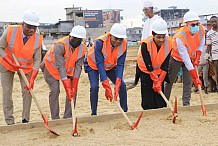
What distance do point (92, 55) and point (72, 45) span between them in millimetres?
445

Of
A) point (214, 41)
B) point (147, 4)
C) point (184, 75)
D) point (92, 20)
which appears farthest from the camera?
point (92, 20)

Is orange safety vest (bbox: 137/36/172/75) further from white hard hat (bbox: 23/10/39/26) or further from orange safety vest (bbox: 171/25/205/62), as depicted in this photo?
white hard hat (bbox: 23/10/39/26)

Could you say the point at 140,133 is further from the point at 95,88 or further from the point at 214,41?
the point at 214,41

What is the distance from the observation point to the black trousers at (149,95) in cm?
575

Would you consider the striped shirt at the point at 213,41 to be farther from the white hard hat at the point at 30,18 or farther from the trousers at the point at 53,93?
the white hard hat at the point at 30,18

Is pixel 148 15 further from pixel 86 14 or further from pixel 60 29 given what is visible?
pixel 86 14

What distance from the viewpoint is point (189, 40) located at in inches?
225

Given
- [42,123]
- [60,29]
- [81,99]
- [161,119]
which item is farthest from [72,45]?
[60,29]

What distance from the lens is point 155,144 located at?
3.98m

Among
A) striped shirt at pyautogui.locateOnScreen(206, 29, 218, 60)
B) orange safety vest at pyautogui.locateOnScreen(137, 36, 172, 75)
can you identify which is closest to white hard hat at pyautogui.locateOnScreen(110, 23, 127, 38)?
orange safety vest at pyautogui.locateOnScreen(137, 36, 172, 75)

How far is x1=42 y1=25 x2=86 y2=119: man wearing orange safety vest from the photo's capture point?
199 inches

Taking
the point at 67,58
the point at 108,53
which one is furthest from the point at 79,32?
the point at 108,53

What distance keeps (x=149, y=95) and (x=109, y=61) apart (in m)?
0.84

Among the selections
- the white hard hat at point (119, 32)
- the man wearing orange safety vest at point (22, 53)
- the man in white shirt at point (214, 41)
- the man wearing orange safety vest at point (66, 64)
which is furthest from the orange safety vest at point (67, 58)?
the man in white shirt at point (214, 41)
